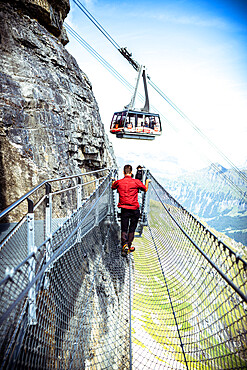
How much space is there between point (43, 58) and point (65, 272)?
34.7 ft

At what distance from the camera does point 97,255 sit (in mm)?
5891

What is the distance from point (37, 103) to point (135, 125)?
6593mm

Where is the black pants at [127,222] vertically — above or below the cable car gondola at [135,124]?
below

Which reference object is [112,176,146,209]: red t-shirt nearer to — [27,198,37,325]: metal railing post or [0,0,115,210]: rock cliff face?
[27,198,37,325]: metal railing post

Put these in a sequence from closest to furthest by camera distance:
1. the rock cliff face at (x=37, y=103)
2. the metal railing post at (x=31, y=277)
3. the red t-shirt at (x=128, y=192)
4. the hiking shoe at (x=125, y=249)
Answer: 1. the metal railing post at (x=31, y=277)
2. the red t-shirt at (x=128, y=192)
3. the hiking shoe at (x=125, y=249)
4. the rock cliff face at (x=37, y=103)

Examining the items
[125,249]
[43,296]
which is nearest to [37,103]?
[125,249]

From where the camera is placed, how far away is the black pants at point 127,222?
15.2 feet

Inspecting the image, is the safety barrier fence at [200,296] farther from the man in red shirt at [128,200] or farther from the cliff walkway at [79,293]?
the man in red shirt at [128,200]

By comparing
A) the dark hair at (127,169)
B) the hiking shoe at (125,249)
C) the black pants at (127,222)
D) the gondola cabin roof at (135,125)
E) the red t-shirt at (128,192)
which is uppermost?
the gondola cabin roof at (135,125)

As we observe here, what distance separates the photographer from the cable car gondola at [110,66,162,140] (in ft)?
49.4

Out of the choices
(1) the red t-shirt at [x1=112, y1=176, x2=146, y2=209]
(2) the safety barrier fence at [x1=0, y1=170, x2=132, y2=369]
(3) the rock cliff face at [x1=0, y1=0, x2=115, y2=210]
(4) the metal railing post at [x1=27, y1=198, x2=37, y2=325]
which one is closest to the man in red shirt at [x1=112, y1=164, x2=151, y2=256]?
(1) the red t-shirt at [x1=112, y1=176, x2=146, y2=209]

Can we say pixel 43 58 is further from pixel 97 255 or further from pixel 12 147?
pixel 97 255

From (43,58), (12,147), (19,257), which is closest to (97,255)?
(19,257)

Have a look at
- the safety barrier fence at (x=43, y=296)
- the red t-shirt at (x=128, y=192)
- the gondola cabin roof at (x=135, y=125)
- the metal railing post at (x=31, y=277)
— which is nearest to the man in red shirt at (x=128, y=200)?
the red t-shirt at (x=128, y=192)
